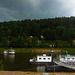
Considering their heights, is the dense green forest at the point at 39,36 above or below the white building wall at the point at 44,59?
above

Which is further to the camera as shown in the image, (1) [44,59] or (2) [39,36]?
(2) [39,36]

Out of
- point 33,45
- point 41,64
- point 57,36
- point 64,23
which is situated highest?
point 64,23

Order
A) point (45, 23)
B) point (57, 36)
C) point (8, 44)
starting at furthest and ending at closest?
point (45, 23)
point (57, 36)
point (8, 44)

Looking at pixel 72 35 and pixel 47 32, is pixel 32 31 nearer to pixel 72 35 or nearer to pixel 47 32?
pixel 47 32

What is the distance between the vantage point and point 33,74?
17406 mm

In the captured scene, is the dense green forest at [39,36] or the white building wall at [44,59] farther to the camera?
the dense green forest at [39,36]

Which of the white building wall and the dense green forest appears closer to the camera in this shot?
the white building wall

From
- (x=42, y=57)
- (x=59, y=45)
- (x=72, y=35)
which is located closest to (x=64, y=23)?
(x=72, y=35)

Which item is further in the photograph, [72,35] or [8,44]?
[72,35]

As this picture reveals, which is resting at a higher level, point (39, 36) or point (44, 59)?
point (39, 36)

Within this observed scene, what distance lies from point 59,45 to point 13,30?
63.7 metres

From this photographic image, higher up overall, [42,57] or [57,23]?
[57,23]

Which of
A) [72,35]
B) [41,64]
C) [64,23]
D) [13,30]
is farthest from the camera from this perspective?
[64,23]

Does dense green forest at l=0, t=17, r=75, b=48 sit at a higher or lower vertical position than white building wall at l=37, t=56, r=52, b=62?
higher
